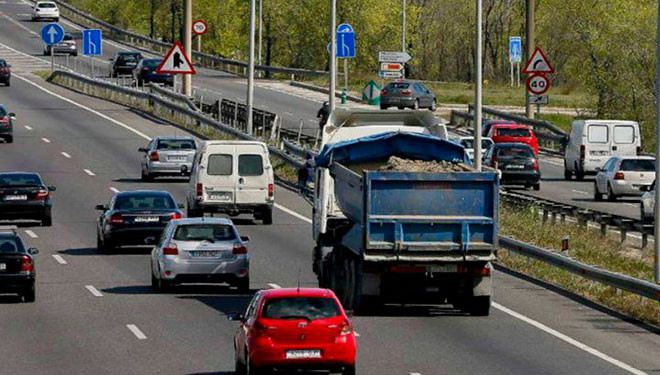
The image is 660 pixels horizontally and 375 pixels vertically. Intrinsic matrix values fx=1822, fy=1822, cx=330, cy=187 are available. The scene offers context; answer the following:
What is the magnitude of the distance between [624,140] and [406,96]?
2586 cm

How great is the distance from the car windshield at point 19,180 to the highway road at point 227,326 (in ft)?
3.70

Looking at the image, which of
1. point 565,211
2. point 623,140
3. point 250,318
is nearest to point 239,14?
point 623,140

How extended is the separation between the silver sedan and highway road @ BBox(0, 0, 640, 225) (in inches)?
803

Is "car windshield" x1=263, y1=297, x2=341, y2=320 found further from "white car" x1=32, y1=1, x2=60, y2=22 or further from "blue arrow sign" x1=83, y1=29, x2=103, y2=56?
"white car" x1=32, y1=1, x2=60, y2=22

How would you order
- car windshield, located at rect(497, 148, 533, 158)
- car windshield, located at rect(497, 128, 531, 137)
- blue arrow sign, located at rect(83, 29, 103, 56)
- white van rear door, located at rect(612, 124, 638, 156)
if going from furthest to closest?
blue arrow sign, located at rect(83, 29, 103, 56)
car windshield, located at rect(497, 128, 531, 137)
white van rear door, located at rect(612, 124, 638, 156)
car windshield, located at rect(497, 148, 533, 158)

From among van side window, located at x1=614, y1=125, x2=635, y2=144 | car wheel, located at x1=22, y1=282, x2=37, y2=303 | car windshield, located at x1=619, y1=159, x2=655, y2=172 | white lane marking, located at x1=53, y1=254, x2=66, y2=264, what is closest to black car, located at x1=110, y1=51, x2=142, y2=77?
van side window, located at x1=614, y1=125, x2=635, y2=144

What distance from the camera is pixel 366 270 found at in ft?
92.6

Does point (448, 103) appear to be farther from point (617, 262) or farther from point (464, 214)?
point (464, 214)

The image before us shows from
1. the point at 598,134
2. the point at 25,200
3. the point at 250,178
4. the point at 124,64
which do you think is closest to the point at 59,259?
the point at 25,200

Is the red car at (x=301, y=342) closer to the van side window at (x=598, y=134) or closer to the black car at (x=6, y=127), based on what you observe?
the van side window at (x=598, y=134)

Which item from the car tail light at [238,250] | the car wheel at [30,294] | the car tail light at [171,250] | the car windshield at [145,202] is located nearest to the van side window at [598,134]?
the car windshield at [145,202]

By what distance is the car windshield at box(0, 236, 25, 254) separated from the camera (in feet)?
103

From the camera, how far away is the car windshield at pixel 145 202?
40125 mm

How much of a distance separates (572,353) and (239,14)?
121 m
